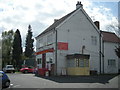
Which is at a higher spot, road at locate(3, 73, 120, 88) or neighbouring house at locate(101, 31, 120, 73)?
neighbouring house at locate(101, 31, 120, 73)

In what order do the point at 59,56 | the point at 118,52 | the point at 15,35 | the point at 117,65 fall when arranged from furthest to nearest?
the point at 15,35
the point at 117,65
the point at 59,56
the point at 118,52

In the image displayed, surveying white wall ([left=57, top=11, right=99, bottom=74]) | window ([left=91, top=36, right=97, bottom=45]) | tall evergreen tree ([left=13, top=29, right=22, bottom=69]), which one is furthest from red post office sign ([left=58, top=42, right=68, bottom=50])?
tall evergreen tree ([left=13, top=29, right=22, bottom=69])

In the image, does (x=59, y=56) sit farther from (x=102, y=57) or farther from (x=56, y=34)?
(x=102, y=57)

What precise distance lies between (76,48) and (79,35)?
2.34 metres

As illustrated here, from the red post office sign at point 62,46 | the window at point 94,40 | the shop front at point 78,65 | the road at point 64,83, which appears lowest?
the road at point 64,83

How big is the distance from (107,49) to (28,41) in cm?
5036

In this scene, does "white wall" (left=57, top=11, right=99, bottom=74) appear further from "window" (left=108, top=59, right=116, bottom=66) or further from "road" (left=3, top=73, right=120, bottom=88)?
"road" (left=3, top=73, right=120, bottom=88)

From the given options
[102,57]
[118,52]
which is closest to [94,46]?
[102,57]

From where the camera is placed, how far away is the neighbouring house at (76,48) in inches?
1140

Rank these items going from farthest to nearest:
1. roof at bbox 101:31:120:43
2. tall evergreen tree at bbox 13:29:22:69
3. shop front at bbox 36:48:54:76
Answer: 1. tall evergreen tree at bbox 13:29:22:69
2. roof at bbox 101:31:120:43
3. shop front at bbox 36:48:54:76

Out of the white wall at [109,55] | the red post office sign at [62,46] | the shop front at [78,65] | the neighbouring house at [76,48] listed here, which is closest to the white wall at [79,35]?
the neighbouring house at [76,48]

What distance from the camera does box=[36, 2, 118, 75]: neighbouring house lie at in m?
29.0

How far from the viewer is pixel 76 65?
27938 mm

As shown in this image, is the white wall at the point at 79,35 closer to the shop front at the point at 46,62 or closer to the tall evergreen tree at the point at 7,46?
the shop front at the point at 46,62
